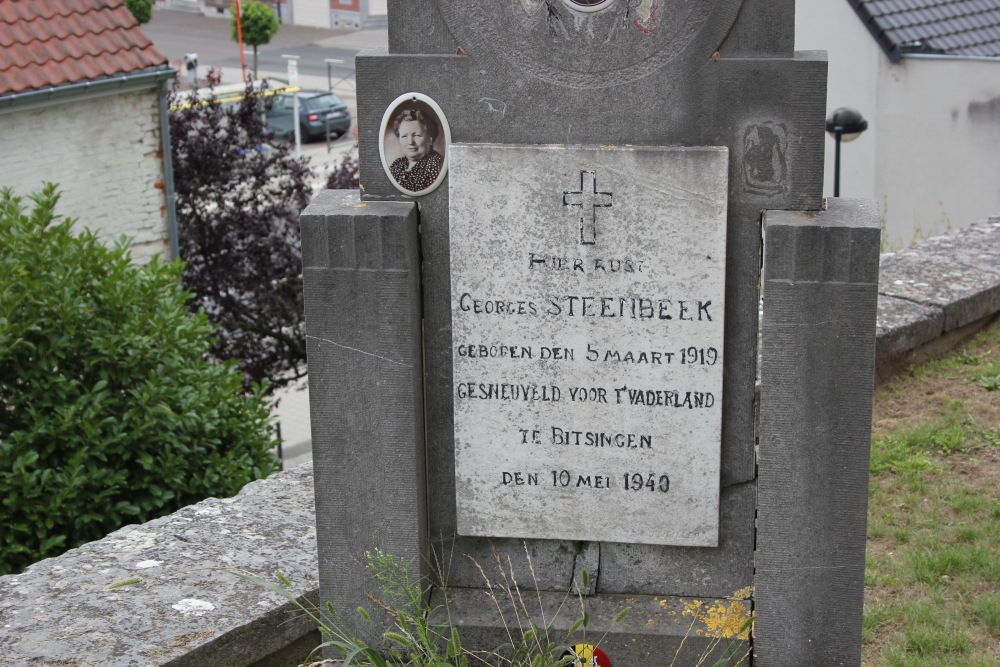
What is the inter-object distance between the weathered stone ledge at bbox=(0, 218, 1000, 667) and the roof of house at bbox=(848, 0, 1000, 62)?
12.6 meters

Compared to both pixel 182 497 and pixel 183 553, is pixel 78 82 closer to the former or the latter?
pixel 182 497

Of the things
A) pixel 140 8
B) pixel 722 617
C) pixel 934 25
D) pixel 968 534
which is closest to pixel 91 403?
pixel 722 617

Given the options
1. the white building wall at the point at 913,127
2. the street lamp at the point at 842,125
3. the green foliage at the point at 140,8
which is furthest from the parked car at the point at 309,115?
the street lamp at the point at 842,125

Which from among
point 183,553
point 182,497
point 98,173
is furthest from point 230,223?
point 183,553

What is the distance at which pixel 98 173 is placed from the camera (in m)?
12.5

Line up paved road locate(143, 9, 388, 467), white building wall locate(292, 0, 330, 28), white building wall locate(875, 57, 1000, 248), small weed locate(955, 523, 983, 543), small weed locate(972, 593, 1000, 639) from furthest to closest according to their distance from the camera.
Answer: white building wall locate(292, 0, 330, 28)
paved road locate(143, 9, 388, 467)
white building wall locate(875, 57, 1000, 248)
small weed locate(955, 523, 983, 543)
small weed locate(972, 593, 1000, 639)

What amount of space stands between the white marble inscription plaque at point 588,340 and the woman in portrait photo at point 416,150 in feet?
0.31

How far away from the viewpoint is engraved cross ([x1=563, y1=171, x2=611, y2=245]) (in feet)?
11.0

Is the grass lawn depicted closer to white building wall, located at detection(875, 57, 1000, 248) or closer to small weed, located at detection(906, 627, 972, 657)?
small weed, located at detection(906, 627, 972, 657)

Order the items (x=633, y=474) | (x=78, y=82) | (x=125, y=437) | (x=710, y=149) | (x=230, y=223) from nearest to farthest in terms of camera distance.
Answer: (x=710, y=149)
(x=633, y=474)
(x=125, y=437)
(x=78, y=82)
(x=230, y=223)

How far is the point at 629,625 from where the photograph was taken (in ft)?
11.8

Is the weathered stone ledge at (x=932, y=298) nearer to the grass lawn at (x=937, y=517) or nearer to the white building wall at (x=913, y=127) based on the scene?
the grass lawn at (x=937, y=517)

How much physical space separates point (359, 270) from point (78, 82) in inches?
365

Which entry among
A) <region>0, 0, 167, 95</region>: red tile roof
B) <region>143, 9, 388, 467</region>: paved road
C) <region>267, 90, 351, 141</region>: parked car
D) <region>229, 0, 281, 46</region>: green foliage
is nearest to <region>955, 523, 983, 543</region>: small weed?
<region>0, 0, 167, 95</region>: red tile roof
